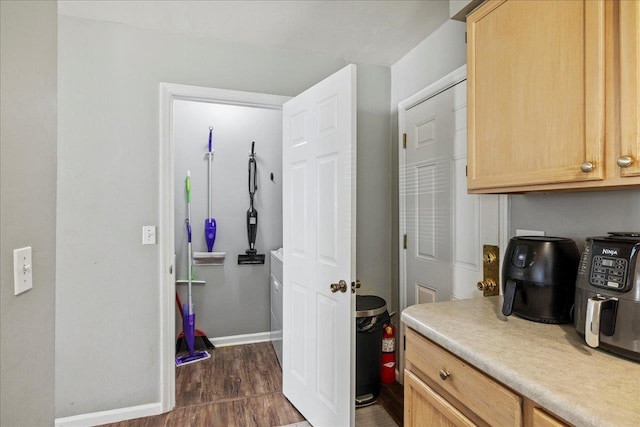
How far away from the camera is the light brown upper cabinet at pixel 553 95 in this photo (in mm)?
892

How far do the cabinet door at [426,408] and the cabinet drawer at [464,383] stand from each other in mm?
35

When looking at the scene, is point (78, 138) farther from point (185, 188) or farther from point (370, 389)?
point (370, 389)

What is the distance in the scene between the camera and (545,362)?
0.85 metres

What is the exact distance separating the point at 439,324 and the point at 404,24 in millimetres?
1773

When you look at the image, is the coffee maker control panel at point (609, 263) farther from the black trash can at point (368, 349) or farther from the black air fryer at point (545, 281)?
the black trash can at point (368, 349)

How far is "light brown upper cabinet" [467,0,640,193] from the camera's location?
0.89 m

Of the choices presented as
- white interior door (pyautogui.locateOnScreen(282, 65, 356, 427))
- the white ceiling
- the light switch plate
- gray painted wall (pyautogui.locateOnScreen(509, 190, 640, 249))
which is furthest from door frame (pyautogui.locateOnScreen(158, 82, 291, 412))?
gray painted wall (pyautogui.locateOnScreen(509, 190, 640, 249))

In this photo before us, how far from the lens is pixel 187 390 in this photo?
7.98ft

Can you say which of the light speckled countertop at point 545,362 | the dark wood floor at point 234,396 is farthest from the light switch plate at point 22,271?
the dark wood floor at point 234,396

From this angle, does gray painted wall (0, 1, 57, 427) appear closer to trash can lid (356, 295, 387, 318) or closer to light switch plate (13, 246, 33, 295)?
light switch plate (13, 246, 33, 295)

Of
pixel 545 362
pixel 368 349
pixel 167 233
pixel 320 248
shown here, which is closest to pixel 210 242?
pixel 167 233

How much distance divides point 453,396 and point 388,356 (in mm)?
1508

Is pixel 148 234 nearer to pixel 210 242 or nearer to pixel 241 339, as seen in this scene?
pixel 210 242

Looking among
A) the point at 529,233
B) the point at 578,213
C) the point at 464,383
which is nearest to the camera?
the point at 464,383
